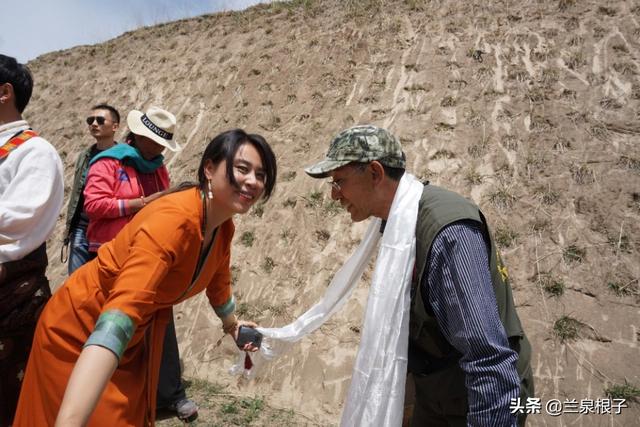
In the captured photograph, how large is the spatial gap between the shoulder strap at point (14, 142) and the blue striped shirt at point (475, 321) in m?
1.97

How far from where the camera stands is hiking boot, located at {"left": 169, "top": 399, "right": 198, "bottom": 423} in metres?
3.47

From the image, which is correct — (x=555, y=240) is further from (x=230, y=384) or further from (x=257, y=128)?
(x=257, y=128)

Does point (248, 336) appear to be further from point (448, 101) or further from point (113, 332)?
point (448, 101)

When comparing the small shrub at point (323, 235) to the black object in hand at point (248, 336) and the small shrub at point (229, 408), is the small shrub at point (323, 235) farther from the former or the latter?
the black object in hand at point (248, 336)

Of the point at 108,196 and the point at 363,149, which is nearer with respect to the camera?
the point at 363,149

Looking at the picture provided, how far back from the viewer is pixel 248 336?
7.96 ft

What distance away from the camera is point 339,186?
1.86 meters

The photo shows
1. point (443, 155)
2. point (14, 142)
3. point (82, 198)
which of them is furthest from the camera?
point (443, 155)

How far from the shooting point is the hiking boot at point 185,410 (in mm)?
3467

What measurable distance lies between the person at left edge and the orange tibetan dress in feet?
1.70

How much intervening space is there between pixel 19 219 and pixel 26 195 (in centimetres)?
11

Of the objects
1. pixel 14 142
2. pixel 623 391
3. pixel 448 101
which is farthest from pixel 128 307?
pixel 448 101

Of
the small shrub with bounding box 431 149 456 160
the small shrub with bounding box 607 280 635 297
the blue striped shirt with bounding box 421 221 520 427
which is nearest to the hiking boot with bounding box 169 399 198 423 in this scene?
the blue striped shirt with bounding box 421 221 520 427

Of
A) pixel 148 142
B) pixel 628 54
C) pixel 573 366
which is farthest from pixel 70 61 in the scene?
pixel 573 366
